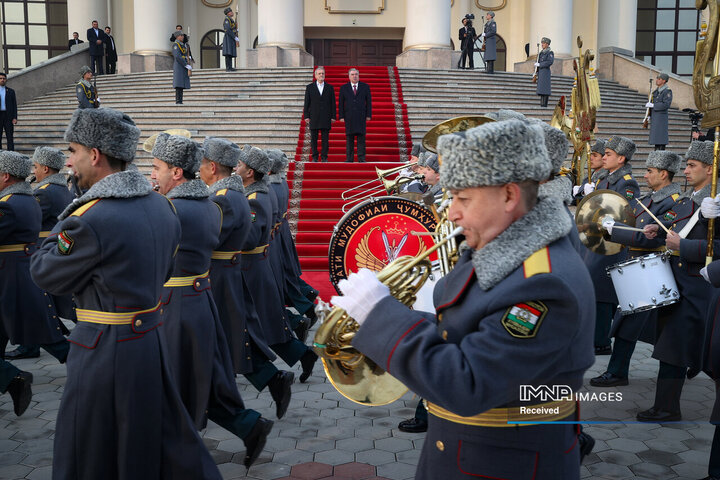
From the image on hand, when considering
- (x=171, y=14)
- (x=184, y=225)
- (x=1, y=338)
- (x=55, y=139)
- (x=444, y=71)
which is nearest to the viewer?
(x=184, y=225)

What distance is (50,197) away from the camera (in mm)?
6949

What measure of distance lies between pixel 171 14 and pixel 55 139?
8161 millimetres

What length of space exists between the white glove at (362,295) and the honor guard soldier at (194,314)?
2.35 meters

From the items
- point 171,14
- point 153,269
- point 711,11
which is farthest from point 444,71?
point 153,269

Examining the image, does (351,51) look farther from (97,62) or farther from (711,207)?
(711,207)

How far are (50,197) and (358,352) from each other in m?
5.71

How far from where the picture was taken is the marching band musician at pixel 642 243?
5.59m

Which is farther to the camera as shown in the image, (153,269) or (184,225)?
(184,225)

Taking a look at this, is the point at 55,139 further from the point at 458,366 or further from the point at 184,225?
the point at 458,366

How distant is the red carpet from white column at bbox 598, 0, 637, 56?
9.45 m

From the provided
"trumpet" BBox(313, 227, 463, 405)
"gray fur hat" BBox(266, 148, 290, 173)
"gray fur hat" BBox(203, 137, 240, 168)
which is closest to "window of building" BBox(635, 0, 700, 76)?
"gray fur hat" BBox(266, 148, 290, 173)

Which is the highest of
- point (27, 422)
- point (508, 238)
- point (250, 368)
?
point (508, 238)

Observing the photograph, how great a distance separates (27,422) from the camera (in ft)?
16.5

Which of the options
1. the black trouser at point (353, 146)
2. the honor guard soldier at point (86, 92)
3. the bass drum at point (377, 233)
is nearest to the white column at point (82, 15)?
the honor guard soldier at point (86, 92)
